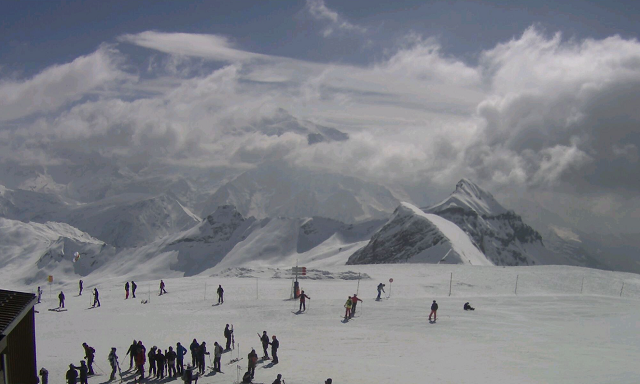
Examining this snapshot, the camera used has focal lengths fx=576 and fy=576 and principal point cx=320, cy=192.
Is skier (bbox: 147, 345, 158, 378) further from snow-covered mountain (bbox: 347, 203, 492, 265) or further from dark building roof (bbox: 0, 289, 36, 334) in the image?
snow-covered mountain (bbox: 347, 203, 492, 265)

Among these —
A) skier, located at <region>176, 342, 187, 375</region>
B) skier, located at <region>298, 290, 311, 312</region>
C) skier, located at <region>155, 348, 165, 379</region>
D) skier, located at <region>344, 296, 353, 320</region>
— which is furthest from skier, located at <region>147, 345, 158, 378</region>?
skier, located at <region>298, 290, 311, 312</region>

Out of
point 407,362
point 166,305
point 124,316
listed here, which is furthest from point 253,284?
point 407,362

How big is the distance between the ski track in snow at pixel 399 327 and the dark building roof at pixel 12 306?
18.7 ft

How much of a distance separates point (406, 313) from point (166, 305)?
59.2 feet

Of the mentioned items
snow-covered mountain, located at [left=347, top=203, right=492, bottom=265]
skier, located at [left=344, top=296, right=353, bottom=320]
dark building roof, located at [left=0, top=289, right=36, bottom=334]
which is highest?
dark building roof, located at [left=0, top=289, right=36, bottom=334]

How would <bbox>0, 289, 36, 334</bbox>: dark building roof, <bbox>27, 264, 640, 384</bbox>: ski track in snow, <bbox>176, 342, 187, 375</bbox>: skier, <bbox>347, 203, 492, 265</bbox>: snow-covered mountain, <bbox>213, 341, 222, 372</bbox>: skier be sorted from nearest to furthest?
<bbox>0, 289, 36, 334</bbox>: dark building roof < <bbox>27, 264, 640, 384</bbox>: ski track in snow < <bbox>176, 342, 187, 375</bbox>: skier < <bbox>213, 341, 222, 372</bbox>: skier < <bbox>347, 203, 492, 265</bbox>: snow-covered mountain

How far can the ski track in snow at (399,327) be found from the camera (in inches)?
967

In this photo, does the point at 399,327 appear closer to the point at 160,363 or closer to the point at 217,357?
the point at 217,357

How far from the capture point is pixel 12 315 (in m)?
20.3

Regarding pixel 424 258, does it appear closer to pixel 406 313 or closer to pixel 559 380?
pixel 406 313

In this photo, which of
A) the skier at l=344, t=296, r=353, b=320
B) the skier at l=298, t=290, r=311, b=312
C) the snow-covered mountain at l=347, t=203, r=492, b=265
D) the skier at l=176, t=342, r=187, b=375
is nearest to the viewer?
the skier at l=176, t=342, r=187, b=375

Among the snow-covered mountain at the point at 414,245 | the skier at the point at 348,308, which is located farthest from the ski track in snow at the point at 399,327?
the snow-covered mountain at the point at 414,245

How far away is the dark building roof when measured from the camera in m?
19.8

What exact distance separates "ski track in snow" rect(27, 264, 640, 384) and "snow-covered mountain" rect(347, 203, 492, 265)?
88.7 m
